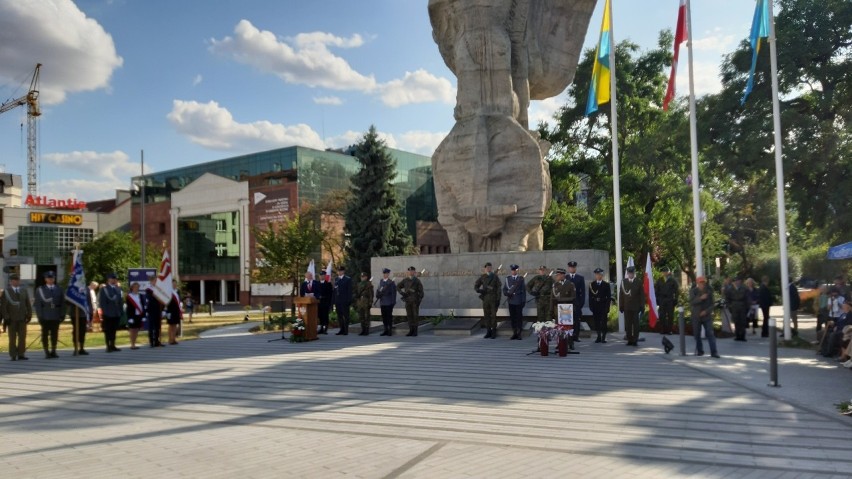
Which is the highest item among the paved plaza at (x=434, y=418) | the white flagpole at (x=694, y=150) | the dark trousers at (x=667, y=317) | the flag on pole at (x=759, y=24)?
the flag on pole at (x=759, y=24)

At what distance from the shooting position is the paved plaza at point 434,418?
5641 mm

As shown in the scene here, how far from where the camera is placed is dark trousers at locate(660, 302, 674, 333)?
16.6 meters

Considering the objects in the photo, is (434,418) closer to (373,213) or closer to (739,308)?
(739,308)

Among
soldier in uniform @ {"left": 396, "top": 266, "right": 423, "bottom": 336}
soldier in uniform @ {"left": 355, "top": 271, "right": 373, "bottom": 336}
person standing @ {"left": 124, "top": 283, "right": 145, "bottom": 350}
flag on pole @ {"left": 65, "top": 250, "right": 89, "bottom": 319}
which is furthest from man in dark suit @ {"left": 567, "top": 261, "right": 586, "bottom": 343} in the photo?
flag on pole @ {"left": 65, "top": 250, "right": 89, "bottom": 319}

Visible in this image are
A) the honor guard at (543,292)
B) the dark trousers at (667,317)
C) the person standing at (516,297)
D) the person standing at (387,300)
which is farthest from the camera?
the person standing at (387,300)

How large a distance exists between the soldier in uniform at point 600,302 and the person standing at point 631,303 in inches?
21.5

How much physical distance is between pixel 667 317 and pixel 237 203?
50040mm

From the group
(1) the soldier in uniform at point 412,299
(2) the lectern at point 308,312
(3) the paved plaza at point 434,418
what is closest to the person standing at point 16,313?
(3) the paved plaza at point 434,418

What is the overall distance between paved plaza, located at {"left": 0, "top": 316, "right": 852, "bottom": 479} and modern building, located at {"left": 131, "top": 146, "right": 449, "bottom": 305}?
4285 cm

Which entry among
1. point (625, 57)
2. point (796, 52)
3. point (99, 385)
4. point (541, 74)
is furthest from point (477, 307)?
point (625, 57)

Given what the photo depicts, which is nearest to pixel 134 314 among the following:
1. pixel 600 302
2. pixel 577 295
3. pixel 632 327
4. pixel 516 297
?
pixel 516 297

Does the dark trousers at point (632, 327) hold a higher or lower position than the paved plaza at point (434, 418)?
higher

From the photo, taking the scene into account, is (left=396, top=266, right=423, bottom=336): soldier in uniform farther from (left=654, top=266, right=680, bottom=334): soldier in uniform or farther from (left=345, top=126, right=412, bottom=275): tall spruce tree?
(left=345, top=126, right=412, bottom=275): tall spruce tree

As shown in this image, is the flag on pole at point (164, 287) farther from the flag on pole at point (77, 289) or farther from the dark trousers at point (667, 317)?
the dark trousers at point (667, 317)
